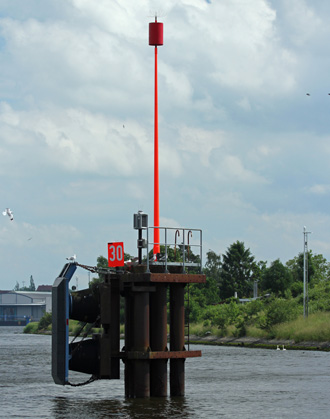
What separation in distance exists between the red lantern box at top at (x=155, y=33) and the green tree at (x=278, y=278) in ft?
331

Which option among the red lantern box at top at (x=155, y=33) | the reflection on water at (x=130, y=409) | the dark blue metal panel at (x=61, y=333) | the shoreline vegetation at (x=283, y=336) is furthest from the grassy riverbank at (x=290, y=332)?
the dark blue metal panel at (x=61, y=333)

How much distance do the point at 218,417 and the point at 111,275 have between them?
280 inches

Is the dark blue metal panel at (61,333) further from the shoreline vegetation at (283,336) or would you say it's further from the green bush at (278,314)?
the green bush at (278,314)

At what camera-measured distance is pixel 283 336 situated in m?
89.9

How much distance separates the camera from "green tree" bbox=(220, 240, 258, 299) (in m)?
177

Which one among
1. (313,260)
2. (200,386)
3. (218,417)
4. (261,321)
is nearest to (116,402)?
(218,417)

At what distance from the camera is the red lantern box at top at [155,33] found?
154ft

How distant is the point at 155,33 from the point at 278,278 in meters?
103

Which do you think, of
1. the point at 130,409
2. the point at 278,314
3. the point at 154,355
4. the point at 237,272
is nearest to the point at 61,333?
the point at 154,355

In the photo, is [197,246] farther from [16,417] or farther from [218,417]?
[16,417]

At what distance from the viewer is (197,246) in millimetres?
35688

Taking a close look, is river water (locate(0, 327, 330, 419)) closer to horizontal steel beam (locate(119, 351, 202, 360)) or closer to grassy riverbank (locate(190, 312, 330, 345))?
horizontal steel beam (locate(119, 351, 202, 360))

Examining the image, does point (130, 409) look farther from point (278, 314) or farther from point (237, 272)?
point (237, 272)

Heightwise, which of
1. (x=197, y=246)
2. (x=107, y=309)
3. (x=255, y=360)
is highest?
(x=197, y=246)
